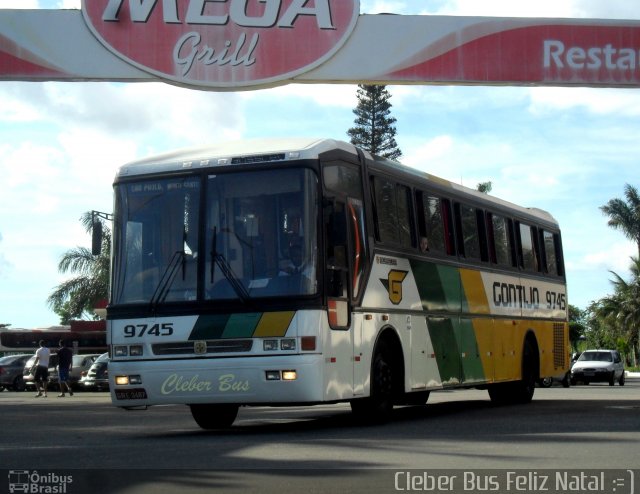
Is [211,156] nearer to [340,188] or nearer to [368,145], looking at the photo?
[340,188]

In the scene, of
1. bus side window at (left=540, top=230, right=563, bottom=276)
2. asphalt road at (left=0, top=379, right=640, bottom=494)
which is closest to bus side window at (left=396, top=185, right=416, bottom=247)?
asphalt road at (left=0, top=379, right=640, bottom=494)

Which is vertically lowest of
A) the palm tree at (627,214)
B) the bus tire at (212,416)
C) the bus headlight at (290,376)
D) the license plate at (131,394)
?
the bus tire at (212,416)

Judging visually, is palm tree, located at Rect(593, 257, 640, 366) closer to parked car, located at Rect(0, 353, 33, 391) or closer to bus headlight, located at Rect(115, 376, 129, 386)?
parked car, located at Rect(0, 353, 33, 391)

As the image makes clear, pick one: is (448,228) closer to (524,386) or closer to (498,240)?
(498,240)

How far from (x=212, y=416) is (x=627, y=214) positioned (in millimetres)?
74991

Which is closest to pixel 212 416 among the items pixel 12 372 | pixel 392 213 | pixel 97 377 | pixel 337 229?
pixel 337 229

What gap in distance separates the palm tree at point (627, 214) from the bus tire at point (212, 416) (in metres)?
74.0

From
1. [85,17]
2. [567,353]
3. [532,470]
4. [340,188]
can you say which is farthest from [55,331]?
[532,470]

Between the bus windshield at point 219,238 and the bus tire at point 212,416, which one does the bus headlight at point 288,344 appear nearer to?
the bus windshield at point 219,238

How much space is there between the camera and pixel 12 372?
53.8m

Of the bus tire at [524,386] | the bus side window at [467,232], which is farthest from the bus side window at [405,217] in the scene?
the bus tire at [524,386]

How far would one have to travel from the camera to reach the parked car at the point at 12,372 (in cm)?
5362

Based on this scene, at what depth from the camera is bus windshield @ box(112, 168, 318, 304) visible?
1463 centimetres

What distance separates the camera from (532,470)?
10.2 m
